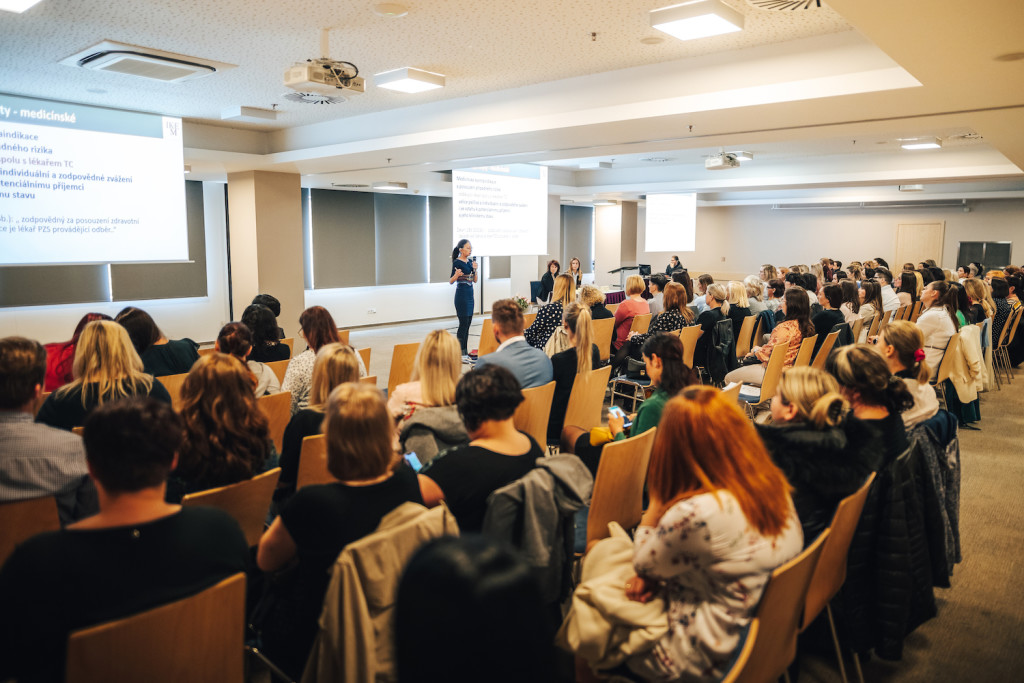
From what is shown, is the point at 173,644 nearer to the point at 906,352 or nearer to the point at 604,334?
the point at 906,352

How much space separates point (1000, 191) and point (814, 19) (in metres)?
11.9

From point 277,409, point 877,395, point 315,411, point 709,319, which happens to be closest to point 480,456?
point 315,411

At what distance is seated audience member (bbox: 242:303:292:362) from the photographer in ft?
15.1

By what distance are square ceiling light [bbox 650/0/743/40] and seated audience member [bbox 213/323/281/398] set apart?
9.83ft

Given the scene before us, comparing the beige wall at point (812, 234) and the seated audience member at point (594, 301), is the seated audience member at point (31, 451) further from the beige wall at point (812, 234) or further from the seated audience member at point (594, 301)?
the beige wall at point (812, 234)

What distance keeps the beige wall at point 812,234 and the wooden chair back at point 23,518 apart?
54.0 feet

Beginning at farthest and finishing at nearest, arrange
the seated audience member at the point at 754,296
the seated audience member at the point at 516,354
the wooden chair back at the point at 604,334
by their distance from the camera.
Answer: the seated audience member at the point at 754,296 → the wooden chair back at the point at 604,334 → the seated audience member at the point at 516,354

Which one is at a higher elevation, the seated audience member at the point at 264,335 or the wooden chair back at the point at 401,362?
the seated audience member at the point at 264,335

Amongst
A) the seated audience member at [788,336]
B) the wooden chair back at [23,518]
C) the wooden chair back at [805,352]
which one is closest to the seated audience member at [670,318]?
the seated audience member at [788,336]

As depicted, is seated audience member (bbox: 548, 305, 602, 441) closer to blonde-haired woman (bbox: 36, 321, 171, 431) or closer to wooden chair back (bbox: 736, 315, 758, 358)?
blonde-haired woman (bbox: 36, 321, 171, 431)

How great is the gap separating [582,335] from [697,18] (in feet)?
6.55

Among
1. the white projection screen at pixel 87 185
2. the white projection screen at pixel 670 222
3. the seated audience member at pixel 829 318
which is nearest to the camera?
the white projection screen at pixel 87 185

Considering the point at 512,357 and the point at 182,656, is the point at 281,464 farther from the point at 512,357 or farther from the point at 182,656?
the point at 512,357

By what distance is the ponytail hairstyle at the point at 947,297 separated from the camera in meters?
6.09
